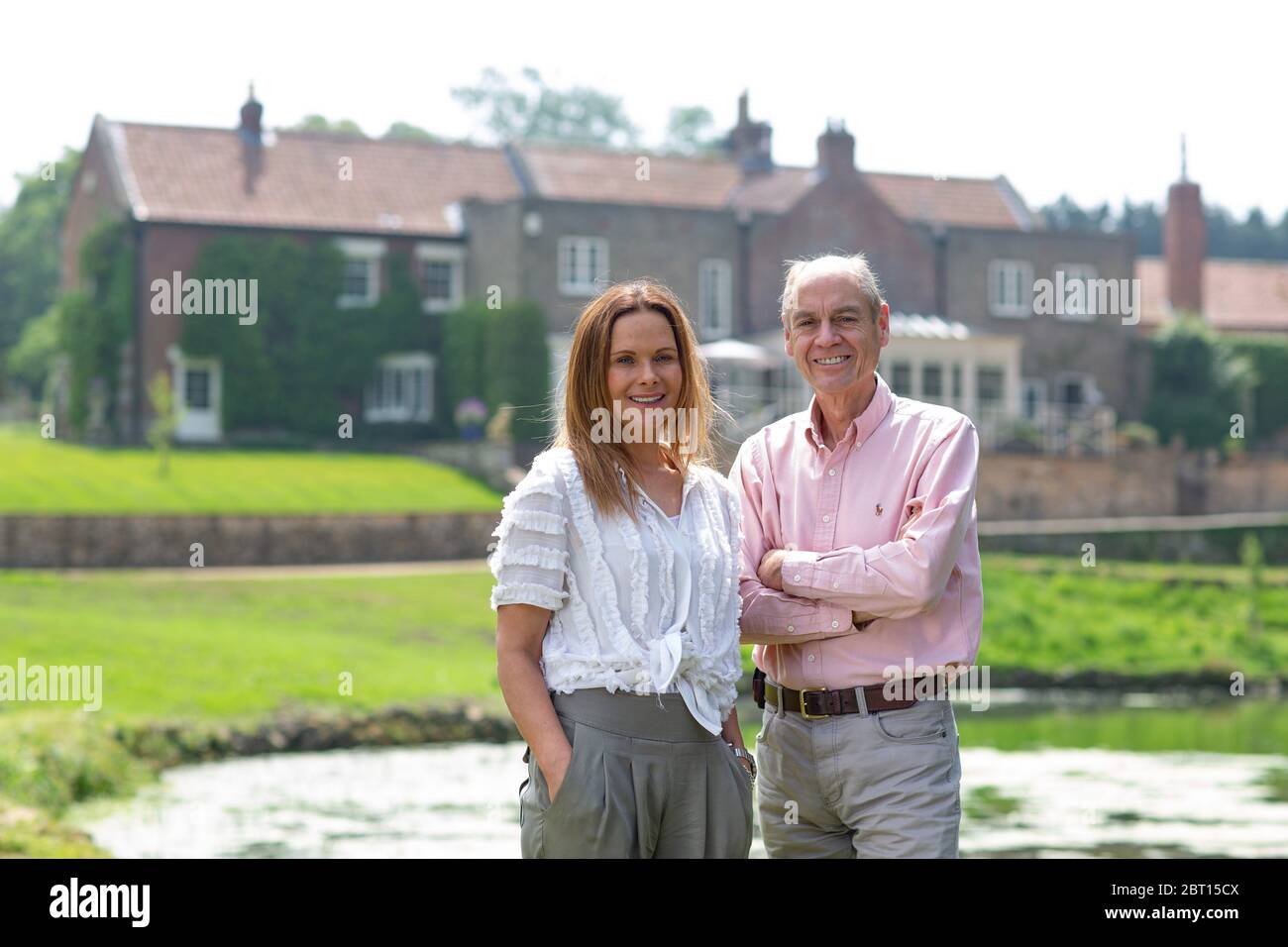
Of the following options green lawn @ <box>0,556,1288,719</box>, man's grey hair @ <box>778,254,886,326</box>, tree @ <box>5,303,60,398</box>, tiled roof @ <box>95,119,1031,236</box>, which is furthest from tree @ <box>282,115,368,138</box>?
man's grey hair @ <box>778,254,886,326</box>

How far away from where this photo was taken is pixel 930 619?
15.7ft

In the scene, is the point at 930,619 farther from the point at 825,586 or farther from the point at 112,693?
the point at 112,693

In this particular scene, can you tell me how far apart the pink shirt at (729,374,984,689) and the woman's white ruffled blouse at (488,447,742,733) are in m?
0.47

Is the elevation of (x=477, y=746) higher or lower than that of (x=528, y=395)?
lower

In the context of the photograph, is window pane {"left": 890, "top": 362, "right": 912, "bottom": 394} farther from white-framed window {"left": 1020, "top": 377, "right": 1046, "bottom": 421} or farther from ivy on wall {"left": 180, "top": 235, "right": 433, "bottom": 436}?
ivy on wall {"left": 180, "top": 235, "right": 433, "bottom": 436}

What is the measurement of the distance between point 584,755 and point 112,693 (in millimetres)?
14470

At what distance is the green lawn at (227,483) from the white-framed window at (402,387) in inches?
138

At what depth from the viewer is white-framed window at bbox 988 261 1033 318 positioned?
4416 cm

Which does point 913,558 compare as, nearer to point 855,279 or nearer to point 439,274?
point 855,279

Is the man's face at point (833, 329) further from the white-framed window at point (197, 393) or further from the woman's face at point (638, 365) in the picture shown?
the white-framed window at point (197, 393)

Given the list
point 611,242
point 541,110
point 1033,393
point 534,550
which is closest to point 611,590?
point 534,550

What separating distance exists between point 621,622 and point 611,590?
0.08 meters

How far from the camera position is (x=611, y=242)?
39688 millimetres

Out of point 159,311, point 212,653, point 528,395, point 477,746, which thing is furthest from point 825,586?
point 159,311
